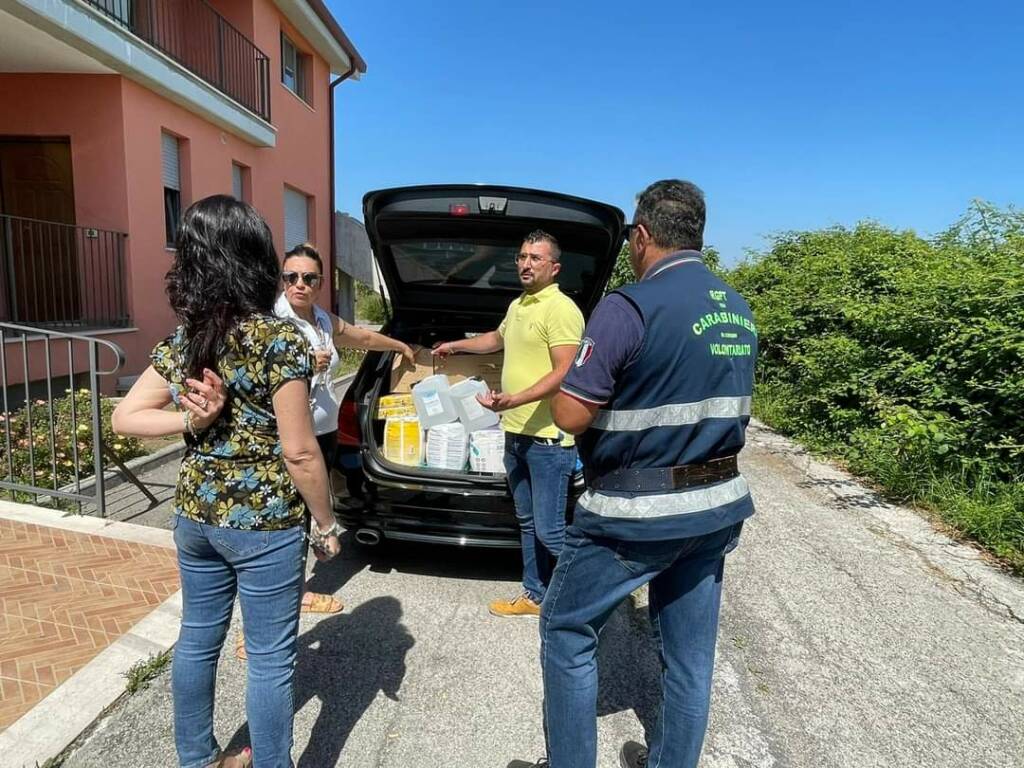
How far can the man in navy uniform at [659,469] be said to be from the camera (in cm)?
176

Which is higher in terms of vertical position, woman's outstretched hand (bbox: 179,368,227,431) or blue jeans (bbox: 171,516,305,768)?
woman's outstretched hand (bbox: 179,368,227,431)

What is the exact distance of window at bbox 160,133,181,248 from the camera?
9.66m

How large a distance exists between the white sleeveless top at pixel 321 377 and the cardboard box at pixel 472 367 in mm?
1297

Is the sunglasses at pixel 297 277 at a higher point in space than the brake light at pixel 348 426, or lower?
higher

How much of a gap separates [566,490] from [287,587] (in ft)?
4.80

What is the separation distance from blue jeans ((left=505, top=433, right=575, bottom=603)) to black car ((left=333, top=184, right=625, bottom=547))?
27 centimetres

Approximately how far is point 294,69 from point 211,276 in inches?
599

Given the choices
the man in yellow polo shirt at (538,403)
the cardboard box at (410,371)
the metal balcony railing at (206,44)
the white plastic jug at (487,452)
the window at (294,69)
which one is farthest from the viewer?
the window at (294,69)

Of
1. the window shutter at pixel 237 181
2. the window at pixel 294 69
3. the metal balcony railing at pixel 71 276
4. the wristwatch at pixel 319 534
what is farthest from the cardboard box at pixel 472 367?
the window at pixel 294 69

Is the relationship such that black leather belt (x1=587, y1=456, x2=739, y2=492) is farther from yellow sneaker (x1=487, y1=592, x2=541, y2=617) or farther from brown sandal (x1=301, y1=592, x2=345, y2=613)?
brown sandal (x1=301, y1=592, x2=345, y2=613)

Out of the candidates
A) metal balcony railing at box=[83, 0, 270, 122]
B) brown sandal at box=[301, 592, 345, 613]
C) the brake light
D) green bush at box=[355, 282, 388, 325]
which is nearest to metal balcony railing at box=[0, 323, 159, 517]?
the brake light

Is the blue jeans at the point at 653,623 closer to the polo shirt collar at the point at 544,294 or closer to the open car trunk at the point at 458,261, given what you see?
the polo shirt collar at the point at 544,294

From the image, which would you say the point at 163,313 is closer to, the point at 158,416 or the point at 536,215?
the point at 536,215

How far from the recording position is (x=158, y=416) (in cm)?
185
